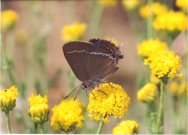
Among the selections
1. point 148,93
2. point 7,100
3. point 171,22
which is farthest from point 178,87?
point 7,100

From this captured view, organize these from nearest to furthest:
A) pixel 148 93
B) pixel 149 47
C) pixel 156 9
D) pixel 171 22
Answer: pixel 148 93 < pixel 149 47 < pixel 171 22 < pixel 156 9

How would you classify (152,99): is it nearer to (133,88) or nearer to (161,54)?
(161,54)

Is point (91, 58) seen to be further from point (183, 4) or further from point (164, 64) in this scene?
point (183, 4)

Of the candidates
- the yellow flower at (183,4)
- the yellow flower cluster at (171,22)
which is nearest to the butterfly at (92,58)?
the yellow flower cluster at (171,22)

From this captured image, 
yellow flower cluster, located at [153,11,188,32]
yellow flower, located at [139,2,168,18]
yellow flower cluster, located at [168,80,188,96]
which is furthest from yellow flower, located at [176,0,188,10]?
yellow flower cluster, located at [168,80,188,96]

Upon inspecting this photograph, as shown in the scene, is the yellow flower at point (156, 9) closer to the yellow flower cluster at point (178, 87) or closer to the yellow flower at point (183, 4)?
the yellow flower at point (183, 4)

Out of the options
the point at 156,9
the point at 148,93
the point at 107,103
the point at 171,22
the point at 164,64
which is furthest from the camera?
the point at 156,9

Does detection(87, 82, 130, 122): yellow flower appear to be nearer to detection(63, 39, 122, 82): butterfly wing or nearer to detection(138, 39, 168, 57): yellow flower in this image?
detection(63, 39, 122, 82): butterfly wing

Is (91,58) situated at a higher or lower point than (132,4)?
lower
